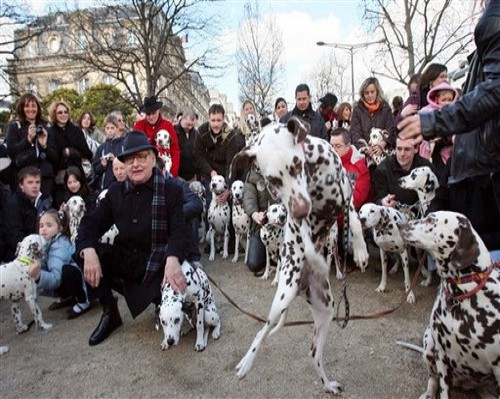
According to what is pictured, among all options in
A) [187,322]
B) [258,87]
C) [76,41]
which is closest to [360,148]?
[187,322]

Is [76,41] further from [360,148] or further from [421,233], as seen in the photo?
[421,233]

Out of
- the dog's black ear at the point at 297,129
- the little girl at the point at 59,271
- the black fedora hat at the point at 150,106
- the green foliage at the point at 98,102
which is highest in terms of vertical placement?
the green foliage at the point at 98,102

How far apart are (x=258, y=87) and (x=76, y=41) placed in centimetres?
947

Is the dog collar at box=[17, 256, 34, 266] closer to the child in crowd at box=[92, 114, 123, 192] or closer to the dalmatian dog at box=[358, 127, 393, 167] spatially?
the child in crowd at box=[92, 114, 123, 192]

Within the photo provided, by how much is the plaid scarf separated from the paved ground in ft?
2.51

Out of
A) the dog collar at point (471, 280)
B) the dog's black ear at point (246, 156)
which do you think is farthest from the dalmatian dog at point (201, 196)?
the dog collar at point (471, 280)

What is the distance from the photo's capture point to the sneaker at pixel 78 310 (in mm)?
5055

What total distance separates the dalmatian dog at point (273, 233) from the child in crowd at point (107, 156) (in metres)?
2.51

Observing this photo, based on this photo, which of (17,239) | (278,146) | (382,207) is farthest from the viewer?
(17,239)

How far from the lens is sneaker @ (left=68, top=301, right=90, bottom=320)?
16.6 ft

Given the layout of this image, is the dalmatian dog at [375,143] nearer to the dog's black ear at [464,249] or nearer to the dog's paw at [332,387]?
the dog's black ear at [464,249]

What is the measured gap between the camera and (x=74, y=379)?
3652mm

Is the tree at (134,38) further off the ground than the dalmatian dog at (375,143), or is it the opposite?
the tree at (134,38)

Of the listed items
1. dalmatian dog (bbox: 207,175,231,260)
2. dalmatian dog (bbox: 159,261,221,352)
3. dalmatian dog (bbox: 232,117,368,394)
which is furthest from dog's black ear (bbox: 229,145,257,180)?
dalmatian dog (bbox: 207,175,231,260)
